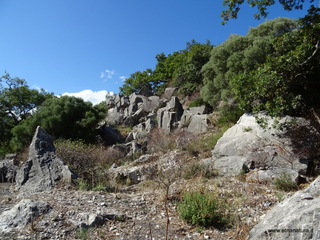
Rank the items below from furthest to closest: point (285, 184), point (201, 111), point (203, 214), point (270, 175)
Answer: point (201, 111)
point (270, 175)
point (285, 184)
point (203, 214)

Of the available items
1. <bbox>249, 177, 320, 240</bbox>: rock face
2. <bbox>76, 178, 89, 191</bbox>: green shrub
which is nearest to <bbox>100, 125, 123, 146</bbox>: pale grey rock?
<bbox>76, 178, 89, 191</bbox>: green shrub

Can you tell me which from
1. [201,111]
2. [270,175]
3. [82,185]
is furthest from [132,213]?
[201,111]

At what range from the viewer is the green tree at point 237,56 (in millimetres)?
12336

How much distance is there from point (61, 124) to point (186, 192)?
42.4 ft

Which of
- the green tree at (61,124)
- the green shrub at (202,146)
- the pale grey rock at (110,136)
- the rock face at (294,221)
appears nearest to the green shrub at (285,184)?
the rock face at (294,221)

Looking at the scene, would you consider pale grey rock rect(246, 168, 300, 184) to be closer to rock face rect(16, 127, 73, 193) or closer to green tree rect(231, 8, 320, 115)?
green tree rect(231, 8, 320, 115)

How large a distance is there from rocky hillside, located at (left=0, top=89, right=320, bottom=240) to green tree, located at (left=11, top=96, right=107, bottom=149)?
5.02m

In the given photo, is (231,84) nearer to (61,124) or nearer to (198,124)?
(198,124)

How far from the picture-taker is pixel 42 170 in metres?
8.01

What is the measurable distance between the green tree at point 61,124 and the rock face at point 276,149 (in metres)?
10.2

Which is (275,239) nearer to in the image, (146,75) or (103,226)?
(103,226)

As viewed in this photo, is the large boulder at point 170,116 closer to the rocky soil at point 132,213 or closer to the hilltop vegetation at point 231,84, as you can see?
the hilltop vegetation at point 231,84

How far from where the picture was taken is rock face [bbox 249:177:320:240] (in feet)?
8.75

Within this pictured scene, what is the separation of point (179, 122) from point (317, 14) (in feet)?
29.6
